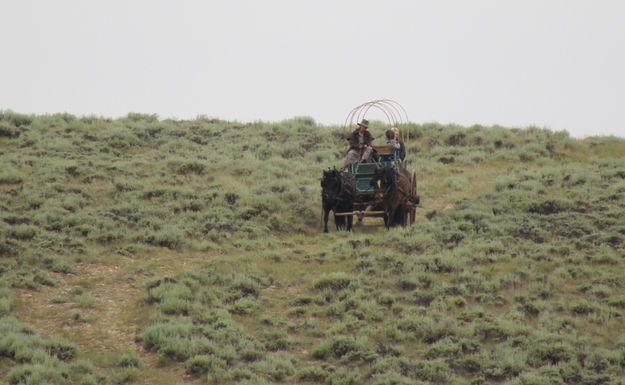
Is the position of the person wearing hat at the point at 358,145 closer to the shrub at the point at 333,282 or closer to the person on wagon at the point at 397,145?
the person on wagon at the point at 397,145

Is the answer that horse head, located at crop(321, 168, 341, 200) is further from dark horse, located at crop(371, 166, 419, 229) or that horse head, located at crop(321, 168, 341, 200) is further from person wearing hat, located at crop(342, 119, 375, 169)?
person wearing hat, located at crop(342, 119, 375, 169)

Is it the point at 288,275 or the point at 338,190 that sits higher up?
the point at 338,190


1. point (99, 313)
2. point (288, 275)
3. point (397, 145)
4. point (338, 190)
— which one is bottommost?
point (99, 313)

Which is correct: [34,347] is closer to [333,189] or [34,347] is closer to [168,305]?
[168,305]

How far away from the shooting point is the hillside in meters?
10.8

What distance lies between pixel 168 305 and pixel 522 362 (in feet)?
20.5

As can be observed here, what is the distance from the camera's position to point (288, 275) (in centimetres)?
1524

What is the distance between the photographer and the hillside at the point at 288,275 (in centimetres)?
1082

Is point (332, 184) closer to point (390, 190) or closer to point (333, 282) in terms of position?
point (390, 190)

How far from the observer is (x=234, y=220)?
753 inches

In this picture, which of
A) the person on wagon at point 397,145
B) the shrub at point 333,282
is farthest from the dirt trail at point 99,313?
the person on wagon at point 397,145

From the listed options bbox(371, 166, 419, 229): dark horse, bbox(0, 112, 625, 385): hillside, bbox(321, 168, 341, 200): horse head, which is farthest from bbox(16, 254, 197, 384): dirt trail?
bbox(371, 166, 419, 229): dark horse

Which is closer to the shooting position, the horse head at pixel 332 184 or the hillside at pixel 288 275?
the hillside at pixel 288 275

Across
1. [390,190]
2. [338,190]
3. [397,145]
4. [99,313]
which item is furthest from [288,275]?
[397,145]
